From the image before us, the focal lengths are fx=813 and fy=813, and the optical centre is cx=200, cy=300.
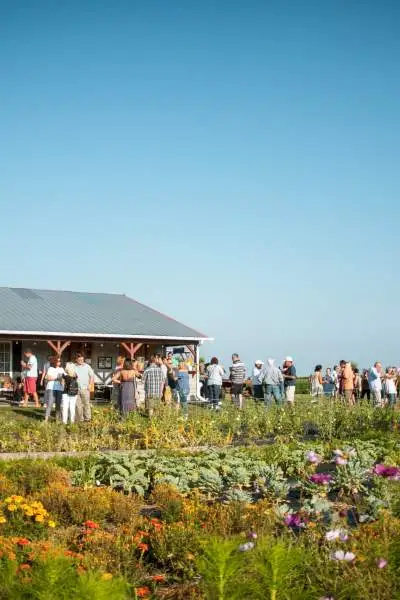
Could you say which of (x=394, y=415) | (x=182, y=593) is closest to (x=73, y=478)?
(x=182, y=593)

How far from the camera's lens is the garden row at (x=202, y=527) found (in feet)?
13.3

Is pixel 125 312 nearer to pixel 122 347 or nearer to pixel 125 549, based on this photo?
pixel 122 347

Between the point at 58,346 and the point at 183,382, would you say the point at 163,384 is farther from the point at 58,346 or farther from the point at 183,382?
the point at 58,346

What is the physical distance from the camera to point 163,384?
17188 mm

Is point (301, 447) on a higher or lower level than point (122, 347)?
lower

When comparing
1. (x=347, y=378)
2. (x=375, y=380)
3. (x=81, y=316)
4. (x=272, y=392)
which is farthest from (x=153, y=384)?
(x=81, y=316)

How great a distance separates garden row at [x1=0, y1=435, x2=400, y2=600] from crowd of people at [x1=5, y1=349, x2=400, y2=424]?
5474mm

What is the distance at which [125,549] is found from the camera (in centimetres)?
580

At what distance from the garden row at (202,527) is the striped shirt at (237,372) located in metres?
8.64

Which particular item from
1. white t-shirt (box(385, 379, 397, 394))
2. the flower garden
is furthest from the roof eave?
the flower garden

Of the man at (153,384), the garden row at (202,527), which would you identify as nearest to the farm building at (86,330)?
the man at (153,384)

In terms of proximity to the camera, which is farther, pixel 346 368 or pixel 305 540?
pixel 346 368

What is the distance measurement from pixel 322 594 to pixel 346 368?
649 inches

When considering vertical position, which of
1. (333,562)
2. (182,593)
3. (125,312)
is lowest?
(182,593)
